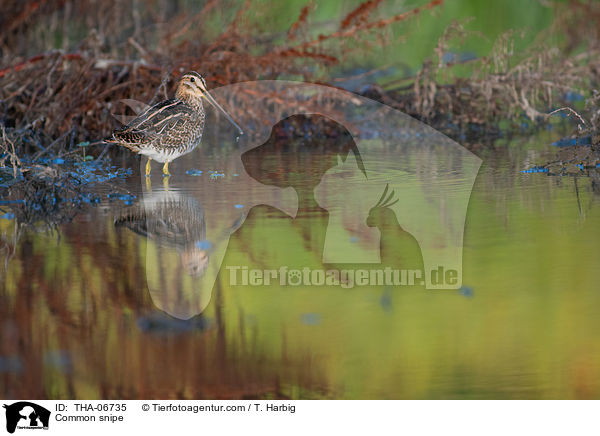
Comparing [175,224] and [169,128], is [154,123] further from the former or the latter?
[175,224]

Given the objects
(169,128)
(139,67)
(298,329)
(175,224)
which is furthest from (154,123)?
(298,329)

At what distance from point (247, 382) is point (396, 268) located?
149 centimetres

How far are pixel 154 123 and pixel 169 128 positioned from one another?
Answer: 10 centimetres

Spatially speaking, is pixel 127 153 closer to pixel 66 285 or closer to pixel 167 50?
pixel 167 50

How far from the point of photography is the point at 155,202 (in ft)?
20.5

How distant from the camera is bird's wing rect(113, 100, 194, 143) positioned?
7.16 meters

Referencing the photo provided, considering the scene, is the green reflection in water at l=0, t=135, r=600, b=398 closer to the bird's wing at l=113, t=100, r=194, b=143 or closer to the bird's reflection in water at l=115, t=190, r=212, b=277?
the bird's reflection in water at l=115, t=190, r=212, b=277

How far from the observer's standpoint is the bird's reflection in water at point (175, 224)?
4855 mm

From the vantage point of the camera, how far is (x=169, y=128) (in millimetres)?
7219
